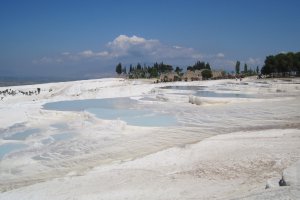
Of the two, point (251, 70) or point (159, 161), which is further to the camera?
point (251, 70)

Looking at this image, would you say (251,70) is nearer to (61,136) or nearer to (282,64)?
(282,64)

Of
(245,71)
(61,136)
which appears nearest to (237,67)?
(245,71)

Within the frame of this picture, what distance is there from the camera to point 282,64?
70.2m

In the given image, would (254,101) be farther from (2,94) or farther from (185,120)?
(2,94)

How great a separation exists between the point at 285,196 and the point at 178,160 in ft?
18.8

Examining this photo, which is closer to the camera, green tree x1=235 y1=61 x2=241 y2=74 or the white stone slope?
the white stone slope

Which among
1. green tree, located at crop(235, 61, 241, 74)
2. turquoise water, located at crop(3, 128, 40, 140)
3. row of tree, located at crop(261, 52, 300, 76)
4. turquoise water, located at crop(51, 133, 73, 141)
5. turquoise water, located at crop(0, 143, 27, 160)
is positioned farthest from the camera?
green tree, located at crop(235, 61, 241, 74)

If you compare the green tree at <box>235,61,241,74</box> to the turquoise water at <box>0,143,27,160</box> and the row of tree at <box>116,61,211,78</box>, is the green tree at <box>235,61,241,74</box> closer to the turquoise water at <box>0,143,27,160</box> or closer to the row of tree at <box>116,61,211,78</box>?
the row of tree at <box>116,61,211,78</box>

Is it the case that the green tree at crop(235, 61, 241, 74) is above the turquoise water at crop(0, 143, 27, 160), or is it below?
above

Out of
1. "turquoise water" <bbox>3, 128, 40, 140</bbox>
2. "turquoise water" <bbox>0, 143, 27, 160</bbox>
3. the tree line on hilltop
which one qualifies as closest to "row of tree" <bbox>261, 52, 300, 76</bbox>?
the tree line on hilltop

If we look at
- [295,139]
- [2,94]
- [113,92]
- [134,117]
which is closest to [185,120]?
[134,117]

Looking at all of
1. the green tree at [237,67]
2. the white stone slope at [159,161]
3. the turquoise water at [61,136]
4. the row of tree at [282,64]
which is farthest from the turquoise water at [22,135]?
the green tree at [237,67]

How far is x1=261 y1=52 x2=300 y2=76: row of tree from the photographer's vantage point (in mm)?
70000

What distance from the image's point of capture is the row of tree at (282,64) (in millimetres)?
70000
